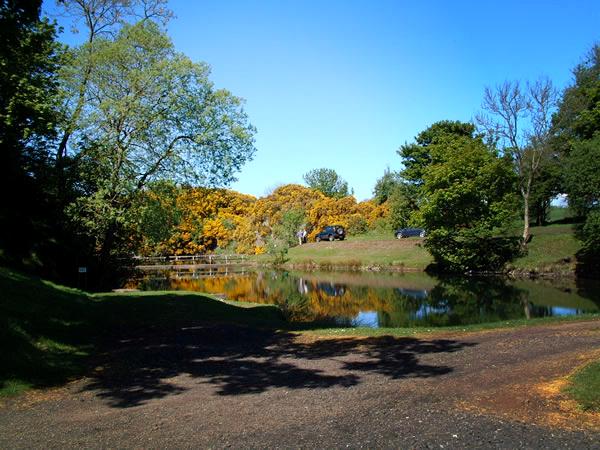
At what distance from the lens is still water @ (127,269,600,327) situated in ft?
71.6

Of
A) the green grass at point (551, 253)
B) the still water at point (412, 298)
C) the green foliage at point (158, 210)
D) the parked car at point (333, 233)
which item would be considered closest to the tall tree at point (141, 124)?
the green foliage at point (158, 210)

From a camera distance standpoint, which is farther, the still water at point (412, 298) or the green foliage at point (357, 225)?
the green foliage at point (357, 225)

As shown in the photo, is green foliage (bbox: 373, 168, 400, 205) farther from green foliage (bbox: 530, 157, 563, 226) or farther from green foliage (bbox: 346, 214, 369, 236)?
green foliage (bbox: 530, 157, 563, 226)

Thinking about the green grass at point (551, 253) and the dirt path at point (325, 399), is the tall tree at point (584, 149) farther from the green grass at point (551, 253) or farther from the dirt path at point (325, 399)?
the dirt path at point (325, 399)

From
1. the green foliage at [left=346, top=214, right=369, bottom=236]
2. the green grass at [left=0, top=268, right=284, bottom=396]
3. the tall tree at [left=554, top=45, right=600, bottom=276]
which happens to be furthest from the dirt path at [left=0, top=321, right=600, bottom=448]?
the green foliage at [left=346, top=214, right=369, bottom=236]

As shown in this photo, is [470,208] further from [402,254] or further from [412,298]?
[412,298]

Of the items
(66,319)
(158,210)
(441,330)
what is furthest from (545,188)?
(66,319)

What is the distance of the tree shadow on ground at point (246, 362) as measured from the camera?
28.2 ft

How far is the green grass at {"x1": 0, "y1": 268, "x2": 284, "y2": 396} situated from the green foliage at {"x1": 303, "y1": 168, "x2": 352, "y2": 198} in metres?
83.8

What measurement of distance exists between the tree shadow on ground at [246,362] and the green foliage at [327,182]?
92.3 metres

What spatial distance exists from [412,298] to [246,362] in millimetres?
20556

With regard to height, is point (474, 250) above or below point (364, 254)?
above

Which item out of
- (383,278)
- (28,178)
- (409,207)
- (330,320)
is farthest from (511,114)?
(28,178)

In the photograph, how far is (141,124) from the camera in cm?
2280
